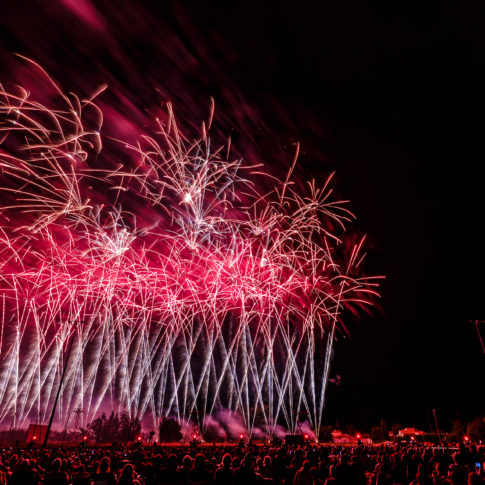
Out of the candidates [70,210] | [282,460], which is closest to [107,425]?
[70,210]

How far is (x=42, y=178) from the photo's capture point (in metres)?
17.2

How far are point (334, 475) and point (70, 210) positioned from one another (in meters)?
16.2

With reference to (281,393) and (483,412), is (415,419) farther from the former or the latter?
(281,393)

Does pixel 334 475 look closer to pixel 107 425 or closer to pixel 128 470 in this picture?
pixel 128 470

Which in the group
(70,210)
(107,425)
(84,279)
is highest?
(70,210)

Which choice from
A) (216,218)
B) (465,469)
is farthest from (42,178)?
(465,469)

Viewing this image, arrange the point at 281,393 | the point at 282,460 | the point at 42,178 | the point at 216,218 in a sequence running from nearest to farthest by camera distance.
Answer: the point at 282,460, the point at 42,178, the point at 216,218, the point at 281,393

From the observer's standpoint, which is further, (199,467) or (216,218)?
(216,218)

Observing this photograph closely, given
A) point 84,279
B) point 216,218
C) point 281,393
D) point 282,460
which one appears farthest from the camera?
point 281,393

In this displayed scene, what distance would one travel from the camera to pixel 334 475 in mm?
7137

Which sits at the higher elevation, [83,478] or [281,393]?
[281,393]

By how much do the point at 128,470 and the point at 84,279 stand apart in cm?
1663

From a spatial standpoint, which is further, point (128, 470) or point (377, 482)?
point (377, 482)

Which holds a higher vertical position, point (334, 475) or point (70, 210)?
point (70, 210)
